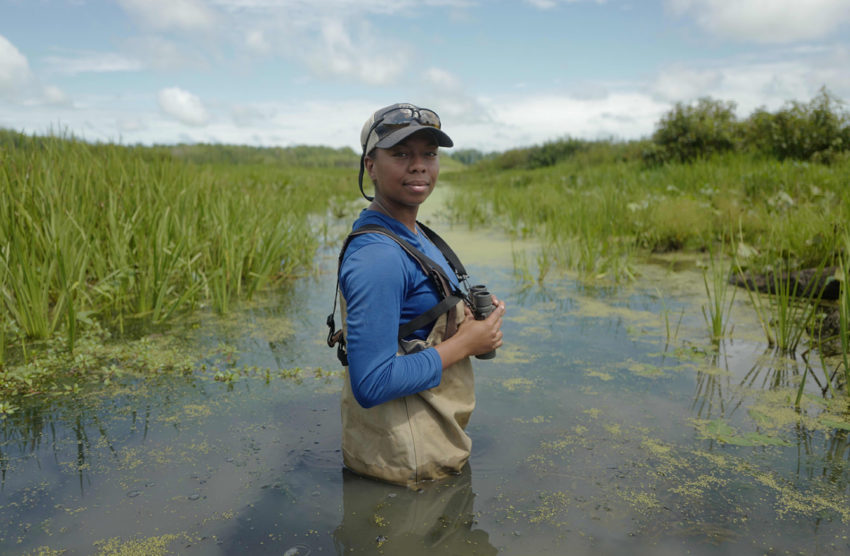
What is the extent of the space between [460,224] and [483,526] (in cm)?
812

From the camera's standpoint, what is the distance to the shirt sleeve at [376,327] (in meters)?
1.70

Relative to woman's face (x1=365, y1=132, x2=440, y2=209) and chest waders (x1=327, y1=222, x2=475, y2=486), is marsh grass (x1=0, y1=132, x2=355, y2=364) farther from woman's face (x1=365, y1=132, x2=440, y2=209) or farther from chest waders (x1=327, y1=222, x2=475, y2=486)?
woman's face (x1=365, y1=132, x2=440, y2=209)

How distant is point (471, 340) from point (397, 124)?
734mm

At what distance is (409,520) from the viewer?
1.92 metres

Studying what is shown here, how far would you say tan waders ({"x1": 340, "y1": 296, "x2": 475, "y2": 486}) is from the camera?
1.91 m

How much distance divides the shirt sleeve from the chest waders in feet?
0.38

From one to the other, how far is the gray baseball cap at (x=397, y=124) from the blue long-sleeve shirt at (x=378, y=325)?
32 cm

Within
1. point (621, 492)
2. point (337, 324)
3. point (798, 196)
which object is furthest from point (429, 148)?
point (798, 196)

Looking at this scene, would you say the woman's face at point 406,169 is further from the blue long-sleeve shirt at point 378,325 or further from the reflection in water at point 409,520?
the reflection in water at point 409,520

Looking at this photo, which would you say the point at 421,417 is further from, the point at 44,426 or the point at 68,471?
the point at 44,426

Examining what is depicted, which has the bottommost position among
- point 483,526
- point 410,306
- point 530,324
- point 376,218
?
point 483,526

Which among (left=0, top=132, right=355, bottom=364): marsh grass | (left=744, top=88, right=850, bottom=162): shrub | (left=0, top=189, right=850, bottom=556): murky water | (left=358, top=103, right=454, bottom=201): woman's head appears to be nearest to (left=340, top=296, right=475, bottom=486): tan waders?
(left=0, top=189, right=850, bottom=556): murky water

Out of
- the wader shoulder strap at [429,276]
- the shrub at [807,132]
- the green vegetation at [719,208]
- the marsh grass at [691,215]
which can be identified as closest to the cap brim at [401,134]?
the wader shoulder strap at [429,276]

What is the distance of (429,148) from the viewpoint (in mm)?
1903
